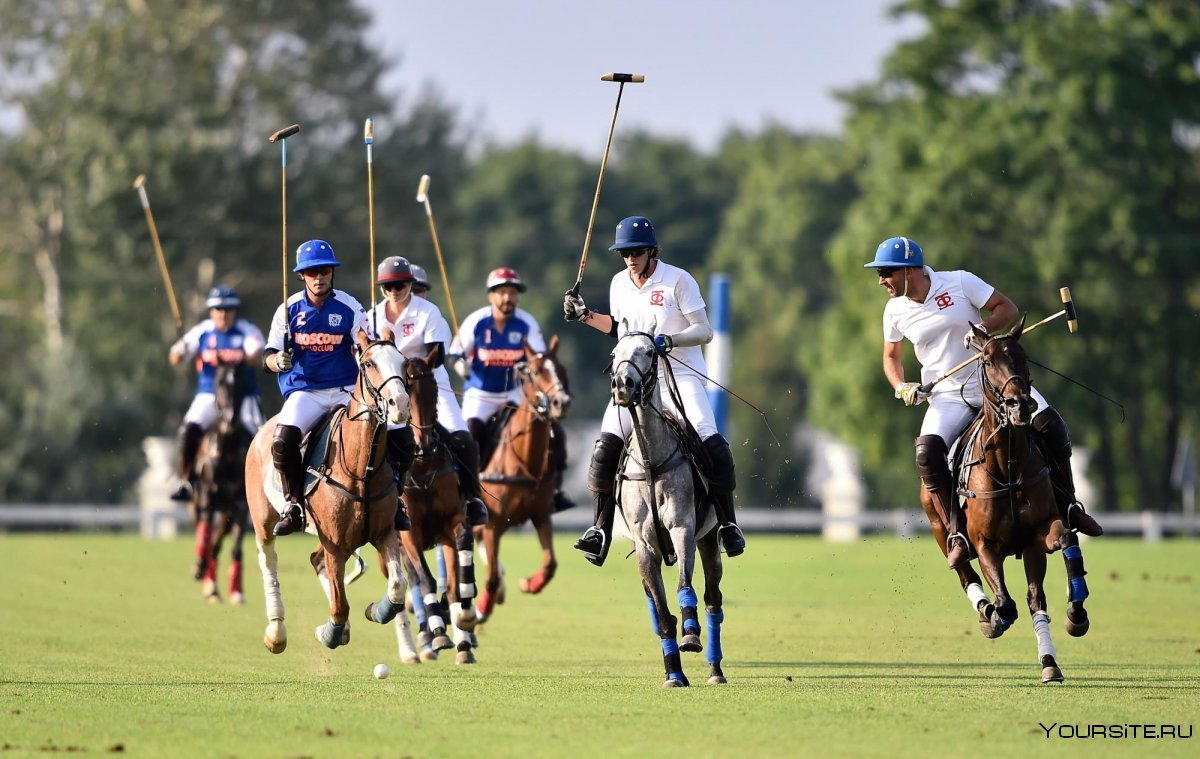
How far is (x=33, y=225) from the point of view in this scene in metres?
47.9

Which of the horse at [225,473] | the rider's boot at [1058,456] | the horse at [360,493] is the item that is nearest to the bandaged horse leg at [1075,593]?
the rider's boot at [1058,456]

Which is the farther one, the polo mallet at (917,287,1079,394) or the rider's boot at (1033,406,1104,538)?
the rider's boot at (1033,406,1104,538)

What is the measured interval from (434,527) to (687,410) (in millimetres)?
2696

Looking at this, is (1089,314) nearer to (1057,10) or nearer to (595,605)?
(1057,10)

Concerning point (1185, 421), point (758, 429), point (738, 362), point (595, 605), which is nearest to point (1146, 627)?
point (595, 605)

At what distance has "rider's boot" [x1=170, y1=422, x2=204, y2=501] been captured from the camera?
20016 mm

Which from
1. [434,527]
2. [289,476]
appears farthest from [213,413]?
[289,476]

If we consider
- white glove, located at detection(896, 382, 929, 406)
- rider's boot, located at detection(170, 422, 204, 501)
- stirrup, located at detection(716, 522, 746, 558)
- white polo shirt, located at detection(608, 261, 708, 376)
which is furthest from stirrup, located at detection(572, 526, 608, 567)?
rider's boot, located at detection(170, 422, 204, 501)

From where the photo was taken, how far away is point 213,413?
20078 mm

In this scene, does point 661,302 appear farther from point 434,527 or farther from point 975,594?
point 434,527

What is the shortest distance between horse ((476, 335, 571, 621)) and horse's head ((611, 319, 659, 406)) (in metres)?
4.12

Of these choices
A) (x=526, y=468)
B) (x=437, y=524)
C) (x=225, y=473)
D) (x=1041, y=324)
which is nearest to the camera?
(x=1041, y=324)

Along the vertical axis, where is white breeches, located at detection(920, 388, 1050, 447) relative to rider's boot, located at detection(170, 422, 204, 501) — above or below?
above

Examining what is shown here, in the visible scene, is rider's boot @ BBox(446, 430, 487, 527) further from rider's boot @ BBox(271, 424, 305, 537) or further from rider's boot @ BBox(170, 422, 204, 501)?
rider's boot @ BBox(170, 422, 204, 501)
